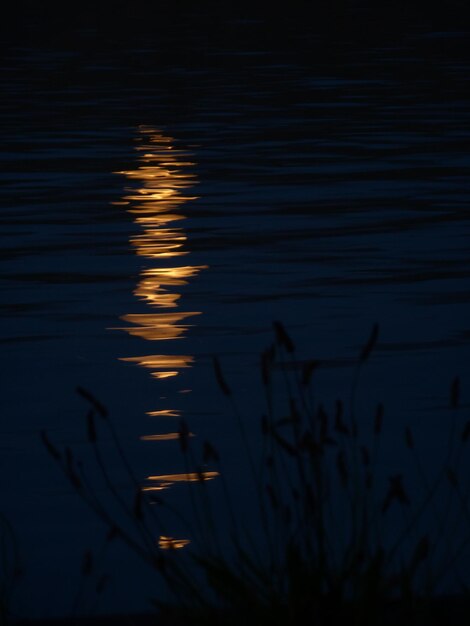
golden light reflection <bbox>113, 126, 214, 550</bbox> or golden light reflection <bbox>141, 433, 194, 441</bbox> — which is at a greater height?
golden light reflection <bbox>141, 433, 194, 441</bbox>

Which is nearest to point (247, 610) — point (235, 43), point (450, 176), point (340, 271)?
point (340, 271)

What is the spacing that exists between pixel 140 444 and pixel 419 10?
109 feet

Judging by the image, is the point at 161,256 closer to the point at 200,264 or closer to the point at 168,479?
the point at 200,264

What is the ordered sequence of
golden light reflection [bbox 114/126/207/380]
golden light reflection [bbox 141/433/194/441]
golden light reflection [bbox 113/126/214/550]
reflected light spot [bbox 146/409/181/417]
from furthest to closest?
golden light reflection [bbox 114/126/207/380] < golden light reflection [bbox 113/126/214/550] < reflected light spot [bbox 146/409/181/417] < golden light reflection [bbox 141/433/194/441]

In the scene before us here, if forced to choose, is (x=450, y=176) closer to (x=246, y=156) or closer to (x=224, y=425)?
(x=246, y=156)

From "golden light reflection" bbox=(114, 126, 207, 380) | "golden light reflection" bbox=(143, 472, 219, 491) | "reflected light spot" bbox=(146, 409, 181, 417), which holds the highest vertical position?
"golden light reflection" bbox=(143, 472, 219, 491)

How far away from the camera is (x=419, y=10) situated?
124 ft

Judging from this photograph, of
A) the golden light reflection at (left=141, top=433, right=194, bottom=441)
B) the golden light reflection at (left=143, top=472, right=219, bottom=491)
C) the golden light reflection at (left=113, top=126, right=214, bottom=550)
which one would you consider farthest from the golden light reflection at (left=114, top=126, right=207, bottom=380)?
the golden light reflection at (left=143, top=472, right=219, bottom=491)

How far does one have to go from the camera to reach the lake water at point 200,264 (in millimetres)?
5902

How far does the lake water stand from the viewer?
590 cm

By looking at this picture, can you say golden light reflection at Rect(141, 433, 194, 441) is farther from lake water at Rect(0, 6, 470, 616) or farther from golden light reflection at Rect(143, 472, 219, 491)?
golden light reflection at Rect(143, 472, 219, 491)

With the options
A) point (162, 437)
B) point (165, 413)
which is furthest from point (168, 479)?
point (165, 413)

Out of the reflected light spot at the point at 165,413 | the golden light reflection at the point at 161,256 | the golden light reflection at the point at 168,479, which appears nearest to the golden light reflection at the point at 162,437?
the golden light reflection at the point at 161,256

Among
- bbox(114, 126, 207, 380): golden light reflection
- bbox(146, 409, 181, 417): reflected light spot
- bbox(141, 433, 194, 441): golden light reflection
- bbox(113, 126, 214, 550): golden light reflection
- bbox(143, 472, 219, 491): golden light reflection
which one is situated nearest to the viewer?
bbox(143, 472, 219, 491): golden light reflection
